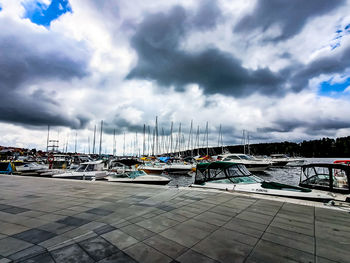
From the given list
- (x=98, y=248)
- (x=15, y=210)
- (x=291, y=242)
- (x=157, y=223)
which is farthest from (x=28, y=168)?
(x=291, y=242)

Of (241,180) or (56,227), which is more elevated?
(241,180)

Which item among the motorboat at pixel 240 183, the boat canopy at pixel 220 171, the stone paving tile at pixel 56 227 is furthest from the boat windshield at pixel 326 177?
the stone paving tile at pixel 56 227

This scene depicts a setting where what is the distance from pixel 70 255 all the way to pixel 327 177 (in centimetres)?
1328

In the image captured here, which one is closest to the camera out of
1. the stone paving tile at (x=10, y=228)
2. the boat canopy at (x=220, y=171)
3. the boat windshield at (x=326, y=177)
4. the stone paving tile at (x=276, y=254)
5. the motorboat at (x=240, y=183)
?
the stone paving tile at (x=276, y=254)

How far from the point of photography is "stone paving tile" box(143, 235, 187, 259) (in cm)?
341

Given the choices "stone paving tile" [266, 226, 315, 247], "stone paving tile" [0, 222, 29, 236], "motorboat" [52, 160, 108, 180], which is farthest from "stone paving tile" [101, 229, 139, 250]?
"motorboat" [52, 160, 108, 180]

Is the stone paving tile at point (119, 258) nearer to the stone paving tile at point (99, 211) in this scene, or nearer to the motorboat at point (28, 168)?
the stone paving tile at point (99, 211)

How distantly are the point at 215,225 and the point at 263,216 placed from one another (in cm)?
196

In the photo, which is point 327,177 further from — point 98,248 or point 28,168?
point 28,168

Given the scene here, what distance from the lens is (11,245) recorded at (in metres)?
3.70

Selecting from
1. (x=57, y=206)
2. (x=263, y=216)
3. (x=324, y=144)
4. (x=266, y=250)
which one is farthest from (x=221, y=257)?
(x=324, y=144)

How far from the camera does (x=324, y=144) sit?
153125mm

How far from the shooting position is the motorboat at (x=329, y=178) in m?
9.54

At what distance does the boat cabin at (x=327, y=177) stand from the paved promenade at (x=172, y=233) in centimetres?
450
